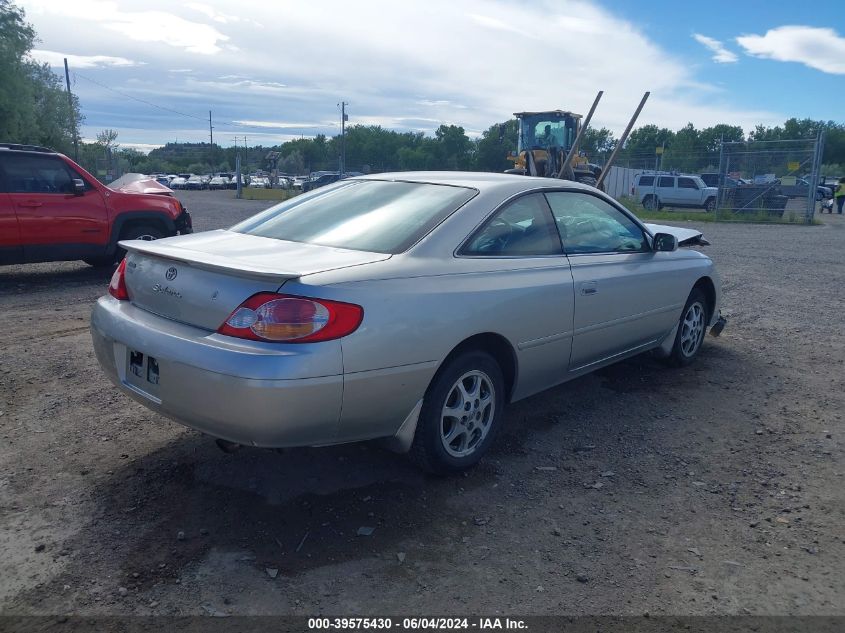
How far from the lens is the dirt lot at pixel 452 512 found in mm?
2746

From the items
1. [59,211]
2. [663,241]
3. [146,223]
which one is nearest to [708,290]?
[663,241]

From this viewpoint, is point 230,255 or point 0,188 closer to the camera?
point 230,255

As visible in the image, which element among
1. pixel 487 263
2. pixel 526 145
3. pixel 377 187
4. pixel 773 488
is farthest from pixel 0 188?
pixel 526 145

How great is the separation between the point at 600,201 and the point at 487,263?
1.53 m

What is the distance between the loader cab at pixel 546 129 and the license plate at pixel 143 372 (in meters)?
20.2

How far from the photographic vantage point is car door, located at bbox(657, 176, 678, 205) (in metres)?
30.5

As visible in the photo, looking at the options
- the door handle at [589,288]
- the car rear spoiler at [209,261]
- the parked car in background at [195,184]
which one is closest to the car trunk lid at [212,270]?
the car rear spoiler at [209,261]

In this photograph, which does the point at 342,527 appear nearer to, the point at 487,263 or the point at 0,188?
the point at 487,263

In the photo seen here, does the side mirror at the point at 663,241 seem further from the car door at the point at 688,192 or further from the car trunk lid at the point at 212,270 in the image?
the car door at the point at 688,192

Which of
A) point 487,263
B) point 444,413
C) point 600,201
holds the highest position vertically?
point 600,201

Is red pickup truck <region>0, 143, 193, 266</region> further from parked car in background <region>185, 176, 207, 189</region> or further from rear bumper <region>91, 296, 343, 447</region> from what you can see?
parked car in background <region>185, 176, 207, 189</region>

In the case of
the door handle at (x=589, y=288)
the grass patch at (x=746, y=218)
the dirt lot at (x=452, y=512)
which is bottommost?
the dirt lot at (x=452, y=512)

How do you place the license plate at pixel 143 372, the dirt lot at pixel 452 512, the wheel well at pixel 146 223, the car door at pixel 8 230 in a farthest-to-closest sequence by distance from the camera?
the wheel well at pixel 146 223
the car door at pixel 8 230
the license plate at pixel 143 372
the dirt lot at pixel 452 512

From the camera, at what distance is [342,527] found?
10.5 ft
